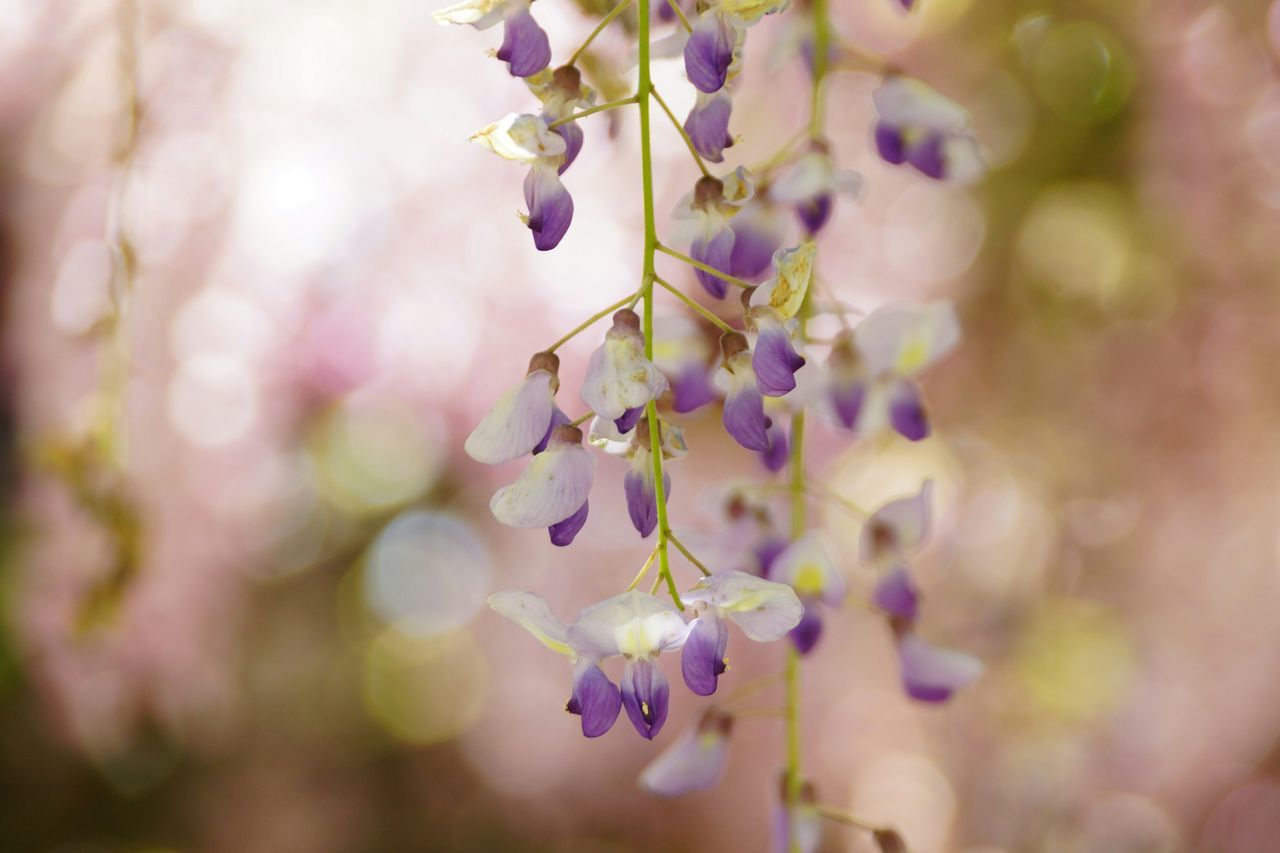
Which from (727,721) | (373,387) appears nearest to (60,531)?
(373,387)

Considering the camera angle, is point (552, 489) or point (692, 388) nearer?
point (552, 489)

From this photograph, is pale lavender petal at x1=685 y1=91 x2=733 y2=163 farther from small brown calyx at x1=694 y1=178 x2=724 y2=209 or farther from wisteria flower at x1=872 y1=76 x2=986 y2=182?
wisteria flower at x1=872 y1=76 x2=986 y2=182

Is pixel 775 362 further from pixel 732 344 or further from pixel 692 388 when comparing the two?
pixel 692 388

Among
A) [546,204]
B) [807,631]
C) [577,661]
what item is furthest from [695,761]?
[546,204]

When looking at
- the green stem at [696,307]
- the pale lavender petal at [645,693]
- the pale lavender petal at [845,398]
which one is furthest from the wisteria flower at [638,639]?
the pale lavender petal at [845,398]

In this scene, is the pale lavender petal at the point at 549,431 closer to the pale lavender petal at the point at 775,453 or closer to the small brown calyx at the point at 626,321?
the small brown calyx at the point at 626,321
